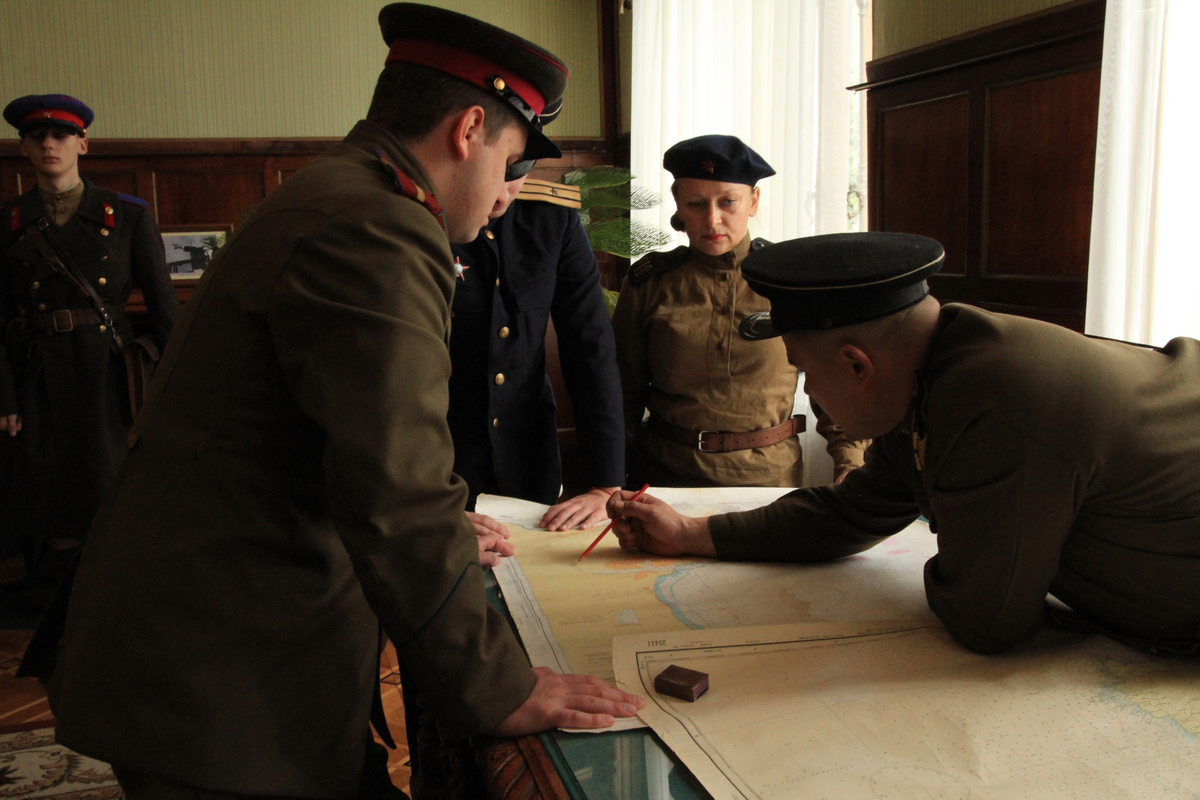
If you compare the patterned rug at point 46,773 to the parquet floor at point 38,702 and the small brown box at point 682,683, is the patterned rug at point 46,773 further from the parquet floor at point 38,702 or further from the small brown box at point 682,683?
the small brown box at point 682,683

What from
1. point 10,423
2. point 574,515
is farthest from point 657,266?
point 10,423

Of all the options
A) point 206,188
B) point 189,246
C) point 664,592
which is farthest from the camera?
point 206,188

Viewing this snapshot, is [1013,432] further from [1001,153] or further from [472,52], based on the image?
[1001,153]

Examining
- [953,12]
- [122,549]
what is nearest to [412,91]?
[122,549]

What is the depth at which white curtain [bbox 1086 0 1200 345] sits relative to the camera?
2053mm

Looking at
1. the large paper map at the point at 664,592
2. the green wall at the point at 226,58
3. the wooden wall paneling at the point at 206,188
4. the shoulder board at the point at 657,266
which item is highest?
the green wall at the point at 226,58

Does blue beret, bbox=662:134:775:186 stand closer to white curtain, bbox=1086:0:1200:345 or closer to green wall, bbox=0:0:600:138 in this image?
white curtain, bbox=1086:0:1200:345

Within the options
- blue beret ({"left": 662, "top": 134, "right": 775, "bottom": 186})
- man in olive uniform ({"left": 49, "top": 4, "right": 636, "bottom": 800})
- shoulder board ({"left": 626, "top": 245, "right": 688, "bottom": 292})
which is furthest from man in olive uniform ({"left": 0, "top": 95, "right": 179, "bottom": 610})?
man in olive uniform ({"left": 49, "top": 4, "right": 636, "bottom": 800})

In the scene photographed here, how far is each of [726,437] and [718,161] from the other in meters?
0.72

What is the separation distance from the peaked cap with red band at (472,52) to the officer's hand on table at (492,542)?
67 cm

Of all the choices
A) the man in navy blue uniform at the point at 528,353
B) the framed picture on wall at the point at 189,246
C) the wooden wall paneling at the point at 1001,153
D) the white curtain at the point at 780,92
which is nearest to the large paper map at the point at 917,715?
the man in navy blue uniform at the point at 528,353

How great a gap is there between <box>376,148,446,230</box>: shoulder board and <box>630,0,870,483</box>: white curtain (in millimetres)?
2136

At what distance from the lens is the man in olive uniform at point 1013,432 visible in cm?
105

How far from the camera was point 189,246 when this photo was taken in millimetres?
6078
